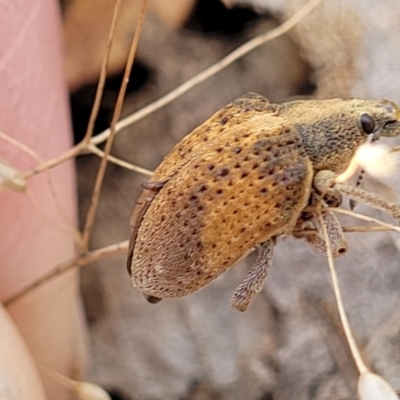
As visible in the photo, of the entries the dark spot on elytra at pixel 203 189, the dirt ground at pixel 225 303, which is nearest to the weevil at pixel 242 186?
the dark spot on elytra at pixel 203 189

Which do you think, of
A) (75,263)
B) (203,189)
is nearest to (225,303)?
(75,263)

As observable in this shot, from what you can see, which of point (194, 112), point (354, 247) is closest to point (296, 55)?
point (194, 112)

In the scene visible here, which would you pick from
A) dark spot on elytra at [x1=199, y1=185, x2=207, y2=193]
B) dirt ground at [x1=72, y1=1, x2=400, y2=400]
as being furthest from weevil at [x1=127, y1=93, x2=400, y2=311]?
dirt ground at [x1=72, y1=1, x2=400, y2=400]

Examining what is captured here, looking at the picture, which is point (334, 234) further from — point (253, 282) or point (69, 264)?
point (69, 264)

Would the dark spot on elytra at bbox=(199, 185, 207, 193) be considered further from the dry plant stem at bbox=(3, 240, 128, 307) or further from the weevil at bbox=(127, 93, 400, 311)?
the dry plant stem at bbox=(3, 240, 128, 307)

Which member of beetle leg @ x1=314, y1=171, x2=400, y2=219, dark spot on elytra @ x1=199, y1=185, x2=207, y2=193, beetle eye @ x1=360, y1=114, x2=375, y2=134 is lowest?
beetle leg @ x1=314, y1=171, x2=400, y2=219

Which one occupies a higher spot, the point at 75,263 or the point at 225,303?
the point at 75,263

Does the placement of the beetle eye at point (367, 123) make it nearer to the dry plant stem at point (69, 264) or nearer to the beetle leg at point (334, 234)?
the beetle leg at point (334, 234)
